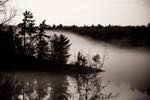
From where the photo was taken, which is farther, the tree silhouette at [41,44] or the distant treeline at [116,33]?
the distant treeline at [116,33]

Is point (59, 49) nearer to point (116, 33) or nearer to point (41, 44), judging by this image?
point (41, 44)

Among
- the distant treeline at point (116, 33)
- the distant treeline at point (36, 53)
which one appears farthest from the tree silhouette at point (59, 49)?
the distant treeline at point (116, 33)

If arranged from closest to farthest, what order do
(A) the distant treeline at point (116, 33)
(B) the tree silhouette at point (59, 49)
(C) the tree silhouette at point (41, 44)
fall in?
(C) the tree silhouette at point (41, 44) → (B) the tree silhouette at point (59, 49) → (A) the distant treeline at point (116, 33)

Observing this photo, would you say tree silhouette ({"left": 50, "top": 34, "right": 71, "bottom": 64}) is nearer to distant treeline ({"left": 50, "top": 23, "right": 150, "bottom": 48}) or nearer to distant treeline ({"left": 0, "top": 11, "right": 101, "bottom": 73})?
distant treeline ({"left": 0, "top": 11, "right": 101, "bottom": 73})

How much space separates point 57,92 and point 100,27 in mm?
92060

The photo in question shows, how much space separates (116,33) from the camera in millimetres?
120500

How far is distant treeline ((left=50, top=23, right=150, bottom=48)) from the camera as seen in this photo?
354ft

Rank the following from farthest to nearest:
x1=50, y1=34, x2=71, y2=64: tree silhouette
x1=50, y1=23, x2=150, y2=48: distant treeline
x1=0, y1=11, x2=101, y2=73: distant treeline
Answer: x1=50, y1=23, x2=150, y2=48: distant treeline, x1=50, y1=34, x2=71, y2=64: tree silhouette, x1=0, y1=11, x2=101, y2=73: distant treeline

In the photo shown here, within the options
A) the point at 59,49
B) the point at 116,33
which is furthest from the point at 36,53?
the point at 116,33

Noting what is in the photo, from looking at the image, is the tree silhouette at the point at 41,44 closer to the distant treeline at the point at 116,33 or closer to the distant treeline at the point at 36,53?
the distant treeline at the point at 36,53

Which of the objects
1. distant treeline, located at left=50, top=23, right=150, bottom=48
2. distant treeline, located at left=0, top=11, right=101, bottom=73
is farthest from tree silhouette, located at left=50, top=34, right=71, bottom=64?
distant treeline, located at left=50, top=23, right=150, bottom=48

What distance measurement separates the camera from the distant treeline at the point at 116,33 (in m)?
108

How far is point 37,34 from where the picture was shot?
2776 inches

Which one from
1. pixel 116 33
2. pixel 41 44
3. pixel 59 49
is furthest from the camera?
pixel 116 33
